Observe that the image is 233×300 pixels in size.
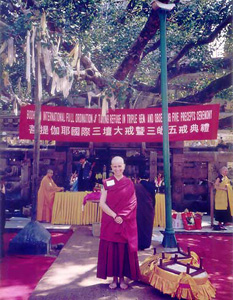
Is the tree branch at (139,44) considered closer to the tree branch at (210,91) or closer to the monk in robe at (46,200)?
the tree branch at (210,91)

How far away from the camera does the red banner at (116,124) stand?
962 cm

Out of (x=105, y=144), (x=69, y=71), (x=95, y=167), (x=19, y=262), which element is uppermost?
(x=69, y=71)

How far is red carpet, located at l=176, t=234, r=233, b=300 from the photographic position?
186 inches

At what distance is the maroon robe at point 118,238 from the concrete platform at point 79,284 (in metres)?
0.22

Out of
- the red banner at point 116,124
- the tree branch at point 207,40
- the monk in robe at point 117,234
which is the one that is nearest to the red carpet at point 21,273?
the monk in robe at point 117,234

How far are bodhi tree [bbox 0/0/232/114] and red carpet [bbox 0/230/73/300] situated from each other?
3205 mm

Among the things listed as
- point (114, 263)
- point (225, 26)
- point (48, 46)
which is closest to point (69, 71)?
point (48, 46)

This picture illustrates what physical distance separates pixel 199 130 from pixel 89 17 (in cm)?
447

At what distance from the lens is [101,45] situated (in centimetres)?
1168

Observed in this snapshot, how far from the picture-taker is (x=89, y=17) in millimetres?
9000

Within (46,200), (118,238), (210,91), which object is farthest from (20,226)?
→ (210,91)

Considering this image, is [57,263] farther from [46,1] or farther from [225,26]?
[225,26]

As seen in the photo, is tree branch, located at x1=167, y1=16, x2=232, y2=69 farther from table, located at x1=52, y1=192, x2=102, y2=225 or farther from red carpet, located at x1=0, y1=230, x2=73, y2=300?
red carpet, located at x1=0, y1=230, x2=73, y2=300

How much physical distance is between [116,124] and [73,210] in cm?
294
